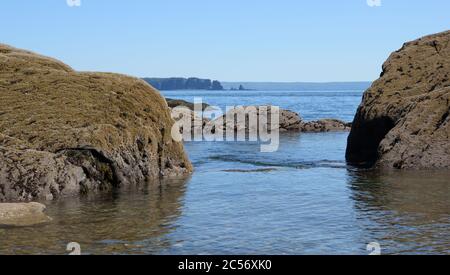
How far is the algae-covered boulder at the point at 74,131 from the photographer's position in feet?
72.5

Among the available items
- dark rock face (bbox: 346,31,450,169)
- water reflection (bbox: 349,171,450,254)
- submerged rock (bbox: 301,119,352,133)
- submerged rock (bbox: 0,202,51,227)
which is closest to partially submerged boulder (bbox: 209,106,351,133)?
submerged rock (bbox: 301,119,352,133)

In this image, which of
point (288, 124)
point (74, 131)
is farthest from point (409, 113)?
point (288, 124)

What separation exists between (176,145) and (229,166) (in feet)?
15.7

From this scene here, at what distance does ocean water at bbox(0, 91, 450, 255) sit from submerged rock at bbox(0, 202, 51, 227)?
445 mm

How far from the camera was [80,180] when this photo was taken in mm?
23094

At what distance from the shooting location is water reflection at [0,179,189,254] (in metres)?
14.6

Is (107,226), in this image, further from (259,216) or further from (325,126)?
(325,126)

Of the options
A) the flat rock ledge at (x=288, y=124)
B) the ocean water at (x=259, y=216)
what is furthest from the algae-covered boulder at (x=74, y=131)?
the flat rock ledge at (x=288, y=124)

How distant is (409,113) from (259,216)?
1397cm

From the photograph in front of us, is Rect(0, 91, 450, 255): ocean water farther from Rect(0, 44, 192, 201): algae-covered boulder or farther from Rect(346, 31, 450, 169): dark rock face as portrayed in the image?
Rect(346, 31, 450, 169): dark rock face

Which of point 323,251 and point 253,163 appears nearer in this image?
point 323,251
